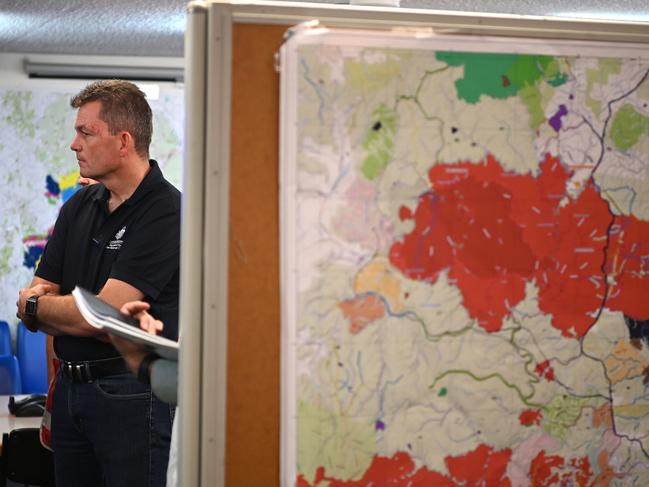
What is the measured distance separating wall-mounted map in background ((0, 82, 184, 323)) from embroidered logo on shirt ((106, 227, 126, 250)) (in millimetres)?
4152

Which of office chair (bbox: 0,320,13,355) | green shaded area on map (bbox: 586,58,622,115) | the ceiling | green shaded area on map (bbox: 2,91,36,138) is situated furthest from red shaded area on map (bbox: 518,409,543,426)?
green shaded area on map (bbox: 2,91,36,138)

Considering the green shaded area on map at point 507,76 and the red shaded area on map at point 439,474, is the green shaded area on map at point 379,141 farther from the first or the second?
the red shaded area on map at point 439,474

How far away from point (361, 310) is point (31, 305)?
4.84 ft

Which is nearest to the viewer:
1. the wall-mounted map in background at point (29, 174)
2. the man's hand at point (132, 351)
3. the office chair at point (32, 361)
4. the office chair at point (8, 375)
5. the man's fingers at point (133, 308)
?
the man's hand at point (132, 351)

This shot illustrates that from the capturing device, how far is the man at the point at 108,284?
2.57 metres

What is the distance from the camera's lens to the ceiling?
533 centimetres

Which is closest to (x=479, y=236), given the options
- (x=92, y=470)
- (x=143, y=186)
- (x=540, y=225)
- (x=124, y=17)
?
(x=540, y=225)

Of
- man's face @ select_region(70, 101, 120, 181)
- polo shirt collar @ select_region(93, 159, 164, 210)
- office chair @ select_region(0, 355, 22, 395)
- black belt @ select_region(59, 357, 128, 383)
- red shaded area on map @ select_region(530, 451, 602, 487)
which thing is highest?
man's face @ select_region(70, 101, 120, 181)

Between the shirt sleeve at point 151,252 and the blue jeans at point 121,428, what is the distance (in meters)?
0.30

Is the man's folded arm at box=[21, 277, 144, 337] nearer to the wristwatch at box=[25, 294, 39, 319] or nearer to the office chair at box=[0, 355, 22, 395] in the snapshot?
the wristwatch at box=[25, 294, 39, 319]

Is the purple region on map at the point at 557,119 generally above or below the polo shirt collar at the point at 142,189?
below

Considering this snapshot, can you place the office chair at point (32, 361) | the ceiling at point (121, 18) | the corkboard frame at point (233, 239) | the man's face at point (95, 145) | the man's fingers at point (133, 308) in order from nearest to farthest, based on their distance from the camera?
the corkboard frame at point (233, 239) → the man's fingers at point (133, 308) → the man's face at point (95, 145) → the ceiling at point (121, 18) → the office chair at point (32, 361)

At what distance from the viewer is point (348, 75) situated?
5.08 feet

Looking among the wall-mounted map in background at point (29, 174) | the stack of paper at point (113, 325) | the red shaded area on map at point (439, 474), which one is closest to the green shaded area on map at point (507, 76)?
the red shaded area on map at point (439, 474)
